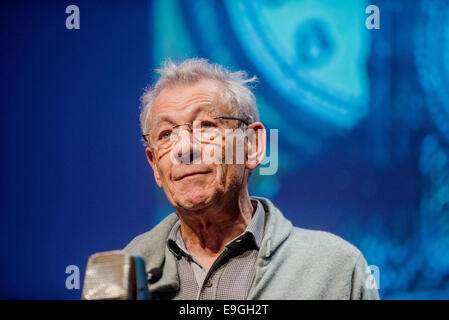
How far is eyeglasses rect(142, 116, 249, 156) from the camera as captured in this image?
1.64 meters

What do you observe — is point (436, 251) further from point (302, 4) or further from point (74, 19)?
point (74, 19)

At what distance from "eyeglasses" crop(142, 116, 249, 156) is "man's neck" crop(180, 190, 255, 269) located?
0.26m

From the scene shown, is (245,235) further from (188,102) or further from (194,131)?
(188,102)

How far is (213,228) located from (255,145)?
1.27ft

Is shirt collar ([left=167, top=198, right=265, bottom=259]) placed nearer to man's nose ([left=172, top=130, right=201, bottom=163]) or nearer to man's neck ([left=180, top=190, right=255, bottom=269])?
man's neck ([left=180, top=190, right=255, bottom=269])

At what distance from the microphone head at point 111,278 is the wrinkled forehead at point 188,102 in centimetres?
67

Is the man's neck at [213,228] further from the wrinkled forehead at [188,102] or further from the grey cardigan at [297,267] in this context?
the wrinkled forehead at [188,102]

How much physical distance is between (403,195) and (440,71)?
0.70 m

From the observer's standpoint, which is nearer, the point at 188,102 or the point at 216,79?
the point at 188,102

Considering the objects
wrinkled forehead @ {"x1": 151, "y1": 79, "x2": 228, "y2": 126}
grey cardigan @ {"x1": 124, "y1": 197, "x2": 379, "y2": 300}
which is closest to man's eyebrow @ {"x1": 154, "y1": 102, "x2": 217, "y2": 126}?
wrinkled forehead @ {"x1": 151, "y1": 79, "x2": 228, "y2": 126}

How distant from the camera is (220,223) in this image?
167cm

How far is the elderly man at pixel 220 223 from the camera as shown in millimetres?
1487

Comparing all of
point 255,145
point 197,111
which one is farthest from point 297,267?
point 197,111
